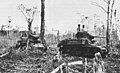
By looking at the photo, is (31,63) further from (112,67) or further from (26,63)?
(112,67)

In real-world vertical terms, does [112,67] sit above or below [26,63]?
below

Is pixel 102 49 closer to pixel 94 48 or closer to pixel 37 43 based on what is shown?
pixel 94 48

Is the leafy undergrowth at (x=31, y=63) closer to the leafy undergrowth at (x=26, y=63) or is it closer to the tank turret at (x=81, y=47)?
the leafy undergrowth at (x=26, y=63)

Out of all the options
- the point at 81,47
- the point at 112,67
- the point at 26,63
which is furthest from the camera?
the point at 81,47

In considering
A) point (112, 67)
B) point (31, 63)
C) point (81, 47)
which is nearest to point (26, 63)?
point (31, 63)

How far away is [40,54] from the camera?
19.1 meters

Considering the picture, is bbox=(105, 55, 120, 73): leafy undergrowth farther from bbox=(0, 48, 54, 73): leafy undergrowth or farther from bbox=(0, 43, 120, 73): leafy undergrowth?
bbox=(0, 48, 54, 73): leafy undergrowth

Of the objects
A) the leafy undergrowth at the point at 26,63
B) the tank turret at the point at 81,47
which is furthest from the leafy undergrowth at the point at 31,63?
the tank turret at the point at 81,47

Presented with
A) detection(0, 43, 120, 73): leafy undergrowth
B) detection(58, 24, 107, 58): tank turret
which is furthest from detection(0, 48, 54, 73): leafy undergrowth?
detection(58, 24, 107, 58): tank turret

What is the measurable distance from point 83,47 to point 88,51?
598 millimetres

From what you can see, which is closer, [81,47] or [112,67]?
[112,67]

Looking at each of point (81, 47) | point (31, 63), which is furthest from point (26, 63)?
point (81, 47)

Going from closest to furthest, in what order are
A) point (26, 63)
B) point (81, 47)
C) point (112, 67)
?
point (112, 67) < point (26, 63) < point (81, 47)

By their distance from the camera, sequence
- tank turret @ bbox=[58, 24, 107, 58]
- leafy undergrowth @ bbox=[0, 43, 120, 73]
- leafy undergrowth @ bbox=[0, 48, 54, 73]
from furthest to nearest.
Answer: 1. tank turret @ bbox=[58, 24, 107, 58]
2. leafy undergrowth @ bbox=[0, 43, 120, 73]
3. leafy undergrowth @ bbox=[0, 48, 54, 73]
